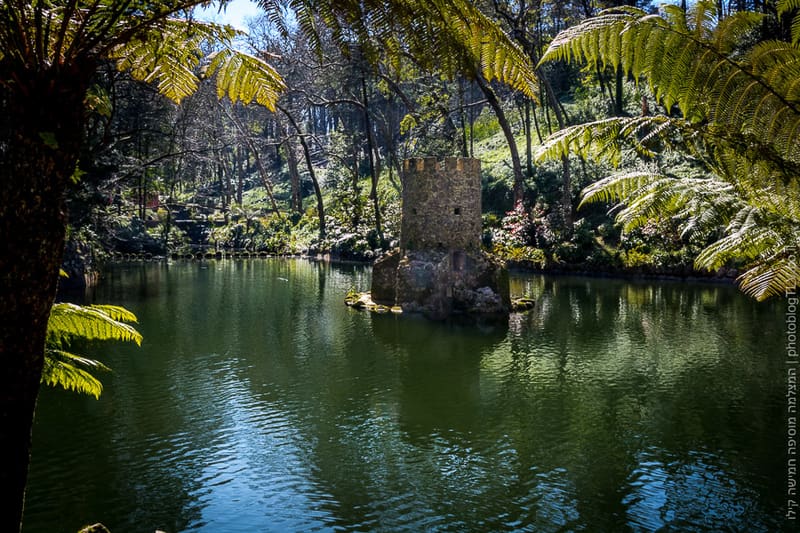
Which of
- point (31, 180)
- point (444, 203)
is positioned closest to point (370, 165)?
point (444, 203)

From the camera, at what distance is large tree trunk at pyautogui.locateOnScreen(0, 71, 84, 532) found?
8.96 ft

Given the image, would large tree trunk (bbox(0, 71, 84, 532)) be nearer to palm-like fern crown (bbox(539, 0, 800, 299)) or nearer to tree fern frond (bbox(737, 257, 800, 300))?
palm-like fern crown (bbox(539, 0, 800, 299))

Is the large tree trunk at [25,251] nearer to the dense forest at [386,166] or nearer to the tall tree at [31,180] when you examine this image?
the tall tree at [31,180]

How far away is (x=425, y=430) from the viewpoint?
870cm

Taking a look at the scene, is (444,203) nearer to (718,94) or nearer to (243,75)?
(718,94)

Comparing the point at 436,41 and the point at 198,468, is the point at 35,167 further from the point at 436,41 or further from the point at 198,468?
the point at 198,468

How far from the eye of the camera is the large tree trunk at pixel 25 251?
2.73m

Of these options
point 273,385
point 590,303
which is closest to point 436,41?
point 273,385

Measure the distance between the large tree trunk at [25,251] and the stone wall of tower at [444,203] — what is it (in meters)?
15.6

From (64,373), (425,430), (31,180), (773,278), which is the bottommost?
(425,430)

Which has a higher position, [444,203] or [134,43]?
[444,203]

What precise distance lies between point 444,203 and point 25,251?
15.8 m

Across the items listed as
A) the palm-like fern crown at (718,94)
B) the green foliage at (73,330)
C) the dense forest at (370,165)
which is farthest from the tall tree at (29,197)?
the dense forest at (370,165)

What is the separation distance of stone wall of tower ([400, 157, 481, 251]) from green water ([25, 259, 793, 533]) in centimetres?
316
